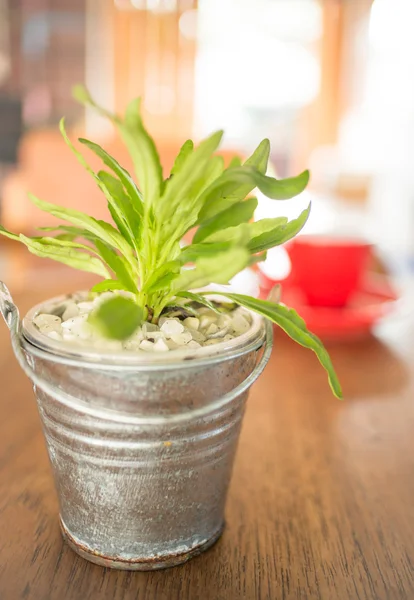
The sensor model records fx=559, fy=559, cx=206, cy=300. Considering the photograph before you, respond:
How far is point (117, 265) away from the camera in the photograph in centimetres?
32

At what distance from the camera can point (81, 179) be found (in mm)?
1713

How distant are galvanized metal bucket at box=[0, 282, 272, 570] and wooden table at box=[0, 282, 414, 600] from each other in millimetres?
18

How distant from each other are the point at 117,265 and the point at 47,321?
61 millimetres

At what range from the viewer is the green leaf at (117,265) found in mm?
311

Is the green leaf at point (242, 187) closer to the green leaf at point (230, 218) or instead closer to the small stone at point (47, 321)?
the green leaf at point (230, 218)

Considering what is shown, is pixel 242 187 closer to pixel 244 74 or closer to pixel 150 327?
pixel 150 327

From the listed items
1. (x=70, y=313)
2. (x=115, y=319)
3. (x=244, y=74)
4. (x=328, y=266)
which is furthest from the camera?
(x=244, y=74)

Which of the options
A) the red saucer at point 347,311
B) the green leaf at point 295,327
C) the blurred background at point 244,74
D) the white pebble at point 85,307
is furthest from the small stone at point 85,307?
the blurred background at point 244,74

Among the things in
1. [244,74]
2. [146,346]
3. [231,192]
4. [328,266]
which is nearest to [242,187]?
[231,192]

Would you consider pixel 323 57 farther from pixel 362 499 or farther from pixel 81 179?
pixel 362 499

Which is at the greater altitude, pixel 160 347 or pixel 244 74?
pixel 244 74

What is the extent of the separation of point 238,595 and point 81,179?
1.55 metres

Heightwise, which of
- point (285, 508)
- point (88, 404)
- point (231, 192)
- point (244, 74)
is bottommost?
point (285, 508)

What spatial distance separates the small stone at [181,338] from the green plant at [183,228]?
A: 27mm
